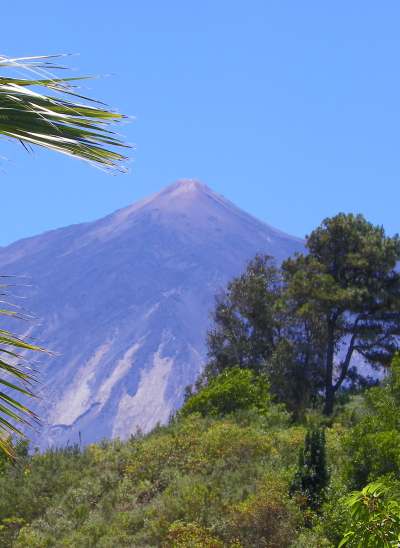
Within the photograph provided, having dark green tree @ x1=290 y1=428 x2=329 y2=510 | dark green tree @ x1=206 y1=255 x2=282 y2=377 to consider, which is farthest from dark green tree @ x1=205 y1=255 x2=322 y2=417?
dark green tree @ x1=290 y1=428 x2=329 y2=510

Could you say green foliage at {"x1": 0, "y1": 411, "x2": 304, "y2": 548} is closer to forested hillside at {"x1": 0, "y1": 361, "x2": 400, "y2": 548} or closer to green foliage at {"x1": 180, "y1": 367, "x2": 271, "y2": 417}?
forested hillside at {"x1": 0, "y1": 361, "x2": 400, "y2": 548}

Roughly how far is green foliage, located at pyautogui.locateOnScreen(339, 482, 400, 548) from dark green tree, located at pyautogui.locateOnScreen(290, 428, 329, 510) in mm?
15313

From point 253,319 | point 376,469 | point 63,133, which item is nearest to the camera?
point 63,133

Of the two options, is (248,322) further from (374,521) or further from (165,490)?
(374,521)

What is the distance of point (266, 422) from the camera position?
33844mm

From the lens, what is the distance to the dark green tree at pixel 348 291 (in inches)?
1709

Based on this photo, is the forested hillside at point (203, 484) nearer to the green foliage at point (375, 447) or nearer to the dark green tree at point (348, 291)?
the green foliage at point (375, 447)

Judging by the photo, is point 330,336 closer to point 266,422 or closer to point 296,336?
point 296,336

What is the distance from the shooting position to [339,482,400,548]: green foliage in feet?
24.0

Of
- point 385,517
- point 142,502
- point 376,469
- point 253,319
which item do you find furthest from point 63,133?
point 253,319

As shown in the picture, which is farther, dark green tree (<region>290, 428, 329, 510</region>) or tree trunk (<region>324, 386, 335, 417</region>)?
tree trunk (<region>324, 386, 335, 417</region>)

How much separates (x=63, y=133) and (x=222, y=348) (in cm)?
4772

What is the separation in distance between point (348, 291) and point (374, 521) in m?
35.6

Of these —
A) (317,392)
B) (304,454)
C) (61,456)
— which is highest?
(317,392)
